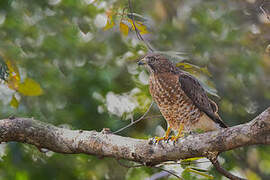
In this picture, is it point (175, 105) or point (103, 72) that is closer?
point (175, 105)

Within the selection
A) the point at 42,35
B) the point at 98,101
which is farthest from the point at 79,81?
the point at 42,35

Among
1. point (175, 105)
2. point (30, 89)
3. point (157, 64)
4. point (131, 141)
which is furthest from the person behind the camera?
point (157, 64)

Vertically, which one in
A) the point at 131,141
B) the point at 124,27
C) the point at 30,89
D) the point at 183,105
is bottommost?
the point at 131,141

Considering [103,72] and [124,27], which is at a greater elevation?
[124,27]

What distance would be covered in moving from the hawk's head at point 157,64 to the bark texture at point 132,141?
111cm

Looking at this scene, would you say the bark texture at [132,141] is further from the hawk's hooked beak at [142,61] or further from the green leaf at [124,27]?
the hawk's hooked beak at [142,61]

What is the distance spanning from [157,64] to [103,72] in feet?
4.64

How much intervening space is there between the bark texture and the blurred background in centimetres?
141

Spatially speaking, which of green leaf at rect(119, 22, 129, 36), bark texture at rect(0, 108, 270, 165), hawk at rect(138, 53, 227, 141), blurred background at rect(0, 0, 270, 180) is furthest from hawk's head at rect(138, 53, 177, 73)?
bark texture at rect(0, 108, 270, 165)

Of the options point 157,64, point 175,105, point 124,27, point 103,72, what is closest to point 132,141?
point 175,105

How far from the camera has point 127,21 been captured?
362cm

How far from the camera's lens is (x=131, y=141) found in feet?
10.6

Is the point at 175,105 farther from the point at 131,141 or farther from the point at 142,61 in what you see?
the point at 131,141

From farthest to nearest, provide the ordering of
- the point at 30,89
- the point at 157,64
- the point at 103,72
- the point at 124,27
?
the point at 103,72 → the point at 157,64 → the point at 30,89 → the point at 124,27
